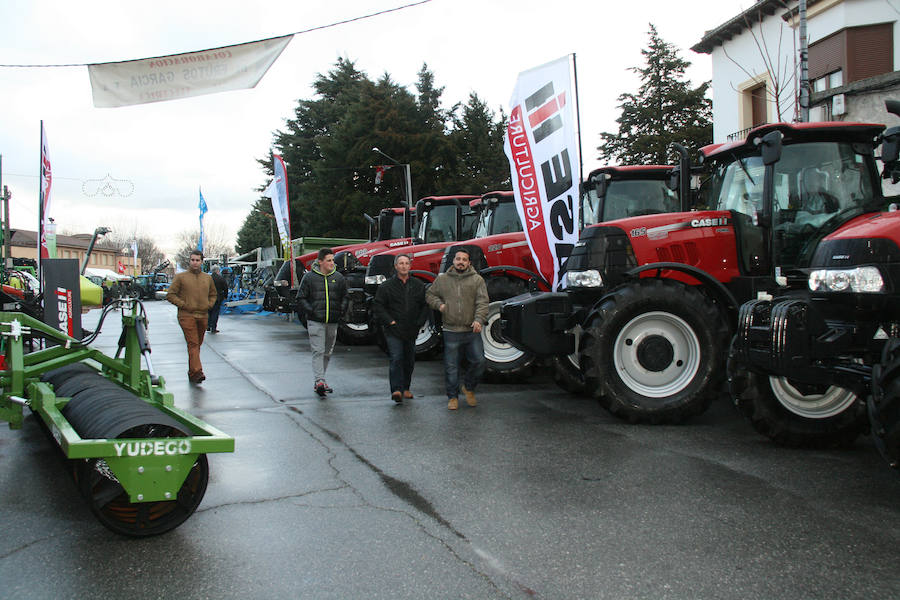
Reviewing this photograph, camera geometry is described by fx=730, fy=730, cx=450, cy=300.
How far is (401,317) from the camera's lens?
328 inches

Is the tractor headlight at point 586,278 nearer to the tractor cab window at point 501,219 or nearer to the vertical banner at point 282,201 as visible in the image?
the tractor cab window at point 501,219

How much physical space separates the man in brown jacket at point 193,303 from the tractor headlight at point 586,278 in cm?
520

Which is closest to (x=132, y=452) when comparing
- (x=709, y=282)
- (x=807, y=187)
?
(x=709, y=282)

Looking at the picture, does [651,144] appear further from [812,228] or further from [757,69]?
[812,228]

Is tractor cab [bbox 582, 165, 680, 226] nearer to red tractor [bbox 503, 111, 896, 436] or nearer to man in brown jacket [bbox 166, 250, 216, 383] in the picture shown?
red tractor [bbox 503, 111, 896, 436]

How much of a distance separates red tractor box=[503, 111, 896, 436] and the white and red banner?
196cm

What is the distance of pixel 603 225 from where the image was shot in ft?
23.9

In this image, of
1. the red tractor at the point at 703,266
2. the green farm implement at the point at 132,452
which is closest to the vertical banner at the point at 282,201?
the red tractor at the point at 703,266

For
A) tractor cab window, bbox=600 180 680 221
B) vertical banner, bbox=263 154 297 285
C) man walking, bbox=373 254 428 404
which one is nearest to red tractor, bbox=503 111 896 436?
man walking, bbox=373 254 428 404

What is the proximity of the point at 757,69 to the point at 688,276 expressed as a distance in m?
20.0

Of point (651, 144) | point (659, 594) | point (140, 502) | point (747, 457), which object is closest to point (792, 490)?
point (747, 457)

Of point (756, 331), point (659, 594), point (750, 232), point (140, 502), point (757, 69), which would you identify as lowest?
point (659, 594)

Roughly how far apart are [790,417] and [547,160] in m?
4.65

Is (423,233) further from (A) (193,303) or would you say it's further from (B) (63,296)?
(B) (63,296)
